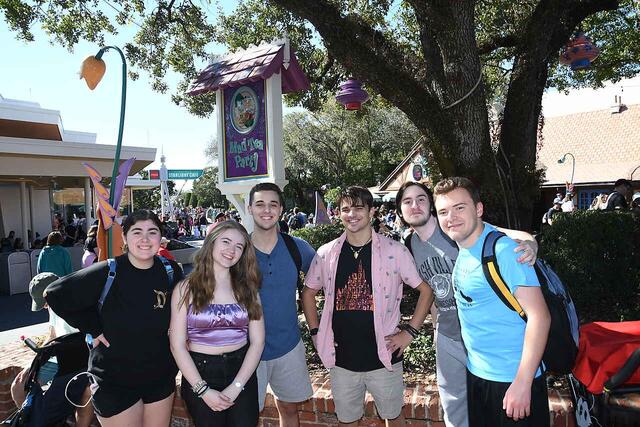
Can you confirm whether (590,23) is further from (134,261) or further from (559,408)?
(134,261)

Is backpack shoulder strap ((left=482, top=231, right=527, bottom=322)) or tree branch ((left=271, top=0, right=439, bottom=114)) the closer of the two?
backpack shoulder strap ((left=482, top=231, right=527, bottom=322))

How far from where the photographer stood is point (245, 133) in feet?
18.4

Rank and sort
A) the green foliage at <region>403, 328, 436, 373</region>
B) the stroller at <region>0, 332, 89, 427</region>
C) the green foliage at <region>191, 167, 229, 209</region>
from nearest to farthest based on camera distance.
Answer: the stroller at <region>0, 332, 89, 427</region> < the green foliage at <region>403, 328, 436, 373</region> < the green foliage at <region>191, 167, 229, 209</region>

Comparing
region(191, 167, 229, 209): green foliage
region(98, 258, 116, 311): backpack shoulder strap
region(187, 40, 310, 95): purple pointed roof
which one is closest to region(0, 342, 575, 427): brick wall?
region(98, 258, 116, 311): backpack shoulder strap

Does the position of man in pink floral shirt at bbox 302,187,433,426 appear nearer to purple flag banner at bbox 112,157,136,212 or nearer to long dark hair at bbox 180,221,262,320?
long dark hair at bbox 180,221,262,320

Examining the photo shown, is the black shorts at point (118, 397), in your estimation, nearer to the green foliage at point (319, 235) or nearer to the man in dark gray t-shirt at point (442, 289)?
the man in dark gray t-shirt at point (442, 289)

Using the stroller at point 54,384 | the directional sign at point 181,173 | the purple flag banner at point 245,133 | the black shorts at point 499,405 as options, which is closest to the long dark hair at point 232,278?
the black shorts at point 499,405

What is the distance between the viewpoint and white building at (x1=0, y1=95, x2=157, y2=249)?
40.7 feet

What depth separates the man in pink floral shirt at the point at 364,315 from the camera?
2.73m

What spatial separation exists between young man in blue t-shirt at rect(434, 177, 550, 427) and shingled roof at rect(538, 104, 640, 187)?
19367mm

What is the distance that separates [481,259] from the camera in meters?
2.16

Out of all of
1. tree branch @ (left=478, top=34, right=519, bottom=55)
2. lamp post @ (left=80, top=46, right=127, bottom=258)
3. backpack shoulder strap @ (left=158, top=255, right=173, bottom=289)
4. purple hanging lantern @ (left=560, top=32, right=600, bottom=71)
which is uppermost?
tree branch @ (left=478, top=34, right=519, bottom=55)

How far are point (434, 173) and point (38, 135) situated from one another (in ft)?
53.5

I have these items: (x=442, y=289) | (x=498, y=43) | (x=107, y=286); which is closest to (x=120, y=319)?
(x=107, y=286)
